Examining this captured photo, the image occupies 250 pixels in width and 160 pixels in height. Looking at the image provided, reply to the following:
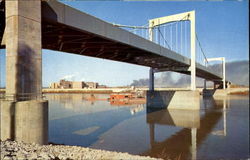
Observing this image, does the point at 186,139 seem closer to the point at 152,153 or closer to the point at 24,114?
the point at 152,153

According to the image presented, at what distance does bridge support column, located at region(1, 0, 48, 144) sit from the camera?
7246 millimetres

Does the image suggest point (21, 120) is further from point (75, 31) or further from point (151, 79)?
point (151, 79)

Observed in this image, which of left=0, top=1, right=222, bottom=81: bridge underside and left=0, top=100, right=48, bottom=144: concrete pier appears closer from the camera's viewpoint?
left=0, top=100, right=48, bottom=144: concrete pier

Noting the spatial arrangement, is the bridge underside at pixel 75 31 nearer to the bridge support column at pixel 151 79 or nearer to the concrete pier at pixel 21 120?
the concrete pier at pixel 21 120

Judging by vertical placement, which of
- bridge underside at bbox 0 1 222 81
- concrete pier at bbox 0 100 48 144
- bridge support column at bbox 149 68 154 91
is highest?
bridge underside at bbox 0 1 222 81

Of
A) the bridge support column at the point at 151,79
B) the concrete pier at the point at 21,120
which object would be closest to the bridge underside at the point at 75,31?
the concrete pier at the point at 21,120

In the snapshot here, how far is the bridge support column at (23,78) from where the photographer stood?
Answer: 7.25 m

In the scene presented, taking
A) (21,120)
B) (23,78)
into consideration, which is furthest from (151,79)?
(21,120)

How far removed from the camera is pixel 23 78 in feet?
25.3

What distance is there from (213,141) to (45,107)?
12534mm

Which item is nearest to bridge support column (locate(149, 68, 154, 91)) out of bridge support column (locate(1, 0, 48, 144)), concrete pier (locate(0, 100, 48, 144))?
bridge support column (locate(1, 0, 48, 144))

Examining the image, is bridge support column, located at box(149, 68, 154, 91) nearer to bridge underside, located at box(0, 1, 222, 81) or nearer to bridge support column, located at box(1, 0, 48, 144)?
bridge underside, located at box(0, 1, 222, 81)

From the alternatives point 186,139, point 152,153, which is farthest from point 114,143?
point 186,139

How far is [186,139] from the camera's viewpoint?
44.8 ft
